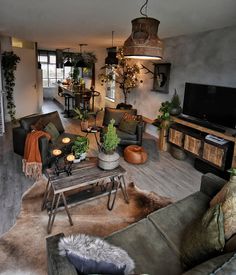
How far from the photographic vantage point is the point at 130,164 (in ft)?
14.3

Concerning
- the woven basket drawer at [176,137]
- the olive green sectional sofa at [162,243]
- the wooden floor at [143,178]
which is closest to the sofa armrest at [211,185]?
the olive green sectional sofa at [162,243]

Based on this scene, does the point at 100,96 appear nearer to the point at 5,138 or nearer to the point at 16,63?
the point at 16,63

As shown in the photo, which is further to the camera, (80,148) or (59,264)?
(80,148)

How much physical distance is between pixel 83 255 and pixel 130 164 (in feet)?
10.3

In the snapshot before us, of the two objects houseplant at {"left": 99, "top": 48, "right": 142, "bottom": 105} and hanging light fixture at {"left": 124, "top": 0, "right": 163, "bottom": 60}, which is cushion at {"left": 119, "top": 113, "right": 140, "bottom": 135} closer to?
houseplant at {"left": 99, "top": 48, "right": 142, "bottom": 105}

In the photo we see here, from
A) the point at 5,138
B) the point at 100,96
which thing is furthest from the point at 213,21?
the point at 100,96

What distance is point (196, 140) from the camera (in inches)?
Result: 163

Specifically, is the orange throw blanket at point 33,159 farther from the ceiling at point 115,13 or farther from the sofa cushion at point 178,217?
the sofa cushion at point 178,217

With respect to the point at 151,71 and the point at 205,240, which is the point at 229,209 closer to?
the point at 205,240

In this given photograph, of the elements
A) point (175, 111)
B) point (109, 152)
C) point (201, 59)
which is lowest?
point (109, 152)

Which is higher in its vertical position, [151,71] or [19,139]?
[151,71]

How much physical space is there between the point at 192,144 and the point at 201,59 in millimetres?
1709

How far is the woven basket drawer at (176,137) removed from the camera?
14.9 ft

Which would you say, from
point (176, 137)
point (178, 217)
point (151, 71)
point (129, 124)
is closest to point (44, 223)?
point (178, 217)
